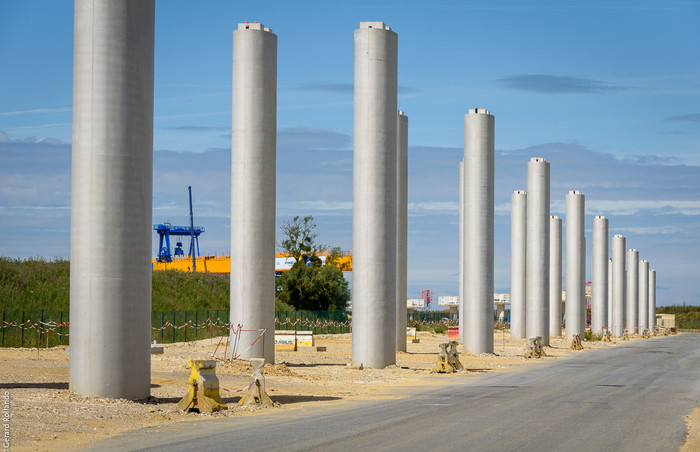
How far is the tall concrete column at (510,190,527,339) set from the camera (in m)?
74.8

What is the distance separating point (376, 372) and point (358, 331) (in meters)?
2.05

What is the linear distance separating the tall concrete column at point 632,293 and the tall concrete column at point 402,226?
66631 mm

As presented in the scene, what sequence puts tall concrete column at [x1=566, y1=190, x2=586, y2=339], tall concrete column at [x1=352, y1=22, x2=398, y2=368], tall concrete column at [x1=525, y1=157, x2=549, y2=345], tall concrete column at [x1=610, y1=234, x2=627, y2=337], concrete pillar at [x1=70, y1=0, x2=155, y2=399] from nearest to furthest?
1. concrete pillar at [x1=70, y1=0, x2=155, y2=399]
2. tall concrete column at [x1=352, y1=22, x2=398, y2=368]
3. tall concrete column at [x1=525, y1=157, x2=549, y2=345]
4. tall concrete column at [x1=566, y1=190, x2=586, y2=339]
5. tall concrete column at [x1=610, y1=234, x2=627, y2=337]

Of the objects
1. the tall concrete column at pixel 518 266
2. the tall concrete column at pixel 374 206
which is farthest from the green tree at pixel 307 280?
the tall concrete column at pixel 374 206

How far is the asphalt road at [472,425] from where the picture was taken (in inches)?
596

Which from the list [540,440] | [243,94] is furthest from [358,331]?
[540,440]

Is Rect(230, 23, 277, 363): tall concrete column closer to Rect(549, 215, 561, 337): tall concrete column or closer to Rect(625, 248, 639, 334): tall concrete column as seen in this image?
Rect(549, 215, 561, 337): tall concrete column

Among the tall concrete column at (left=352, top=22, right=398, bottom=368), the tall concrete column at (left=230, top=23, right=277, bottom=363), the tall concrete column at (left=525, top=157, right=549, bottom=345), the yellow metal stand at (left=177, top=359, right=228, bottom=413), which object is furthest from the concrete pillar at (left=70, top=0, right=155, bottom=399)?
the tall concrete column at (left=525, top=157, right=549, bottom=345)

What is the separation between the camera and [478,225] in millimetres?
46281

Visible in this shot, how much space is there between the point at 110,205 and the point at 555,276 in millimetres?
61441

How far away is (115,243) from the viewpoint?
1983cm

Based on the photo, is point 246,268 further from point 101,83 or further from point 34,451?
point 34,451

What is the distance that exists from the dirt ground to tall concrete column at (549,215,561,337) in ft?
98.2

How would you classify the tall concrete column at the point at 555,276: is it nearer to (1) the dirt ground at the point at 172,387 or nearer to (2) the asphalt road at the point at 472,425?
(1) the dirt ground at the point at 172,387
